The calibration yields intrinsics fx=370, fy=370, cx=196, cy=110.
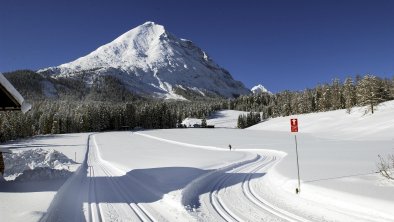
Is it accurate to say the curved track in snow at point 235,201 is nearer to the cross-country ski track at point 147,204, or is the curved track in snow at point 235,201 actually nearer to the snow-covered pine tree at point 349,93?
the cross-country ski track at point 147,204

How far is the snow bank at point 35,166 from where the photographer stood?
19.6 meters

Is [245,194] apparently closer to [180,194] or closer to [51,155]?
[180,194]

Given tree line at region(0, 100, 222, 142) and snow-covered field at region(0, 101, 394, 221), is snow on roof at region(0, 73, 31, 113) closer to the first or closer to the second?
snow-covered field at region(0, 101, 394, 221)

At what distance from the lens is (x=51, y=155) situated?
102 ft

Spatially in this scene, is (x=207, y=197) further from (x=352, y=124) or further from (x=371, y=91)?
(x=371, y=91)

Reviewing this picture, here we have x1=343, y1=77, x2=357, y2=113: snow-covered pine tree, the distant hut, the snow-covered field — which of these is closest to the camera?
the snow-covered field

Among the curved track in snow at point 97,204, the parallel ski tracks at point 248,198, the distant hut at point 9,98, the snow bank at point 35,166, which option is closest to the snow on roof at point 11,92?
the distant hut at point 9,98

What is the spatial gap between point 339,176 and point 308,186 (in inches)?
123

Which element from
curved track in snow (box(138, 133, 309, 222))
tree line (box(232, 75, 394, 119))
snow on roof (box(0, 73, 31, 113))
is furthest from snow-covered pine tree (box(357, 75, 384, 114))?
snow on roof (box(0, 73, 31, 113))

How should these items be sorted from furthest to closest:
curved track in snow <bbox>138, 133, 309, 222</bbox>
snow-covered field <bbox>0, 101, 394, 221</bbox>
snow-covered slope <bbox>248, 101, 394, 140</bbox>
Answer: snow-covered slope <bbox>248, 101, 394, 140</bbox>
curved track in snow <bbox>138, 133, 309, 222</bbox>
snow-covered field <bbox>0, 101, 394, 221</bbox>

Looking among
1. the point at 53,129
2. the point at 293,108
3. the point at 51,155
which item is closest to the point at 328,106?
the point at 293,108

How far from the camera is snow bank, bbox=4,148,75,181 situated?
19.6m

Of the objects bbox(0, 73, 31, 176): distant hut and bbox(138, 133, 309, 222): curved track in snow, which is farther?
bbox(0, 73, 31, 176): distant hut

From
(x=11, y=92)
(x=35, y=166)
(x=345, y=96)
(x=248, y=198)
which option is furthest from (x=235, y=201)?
(x=345, y=96)
